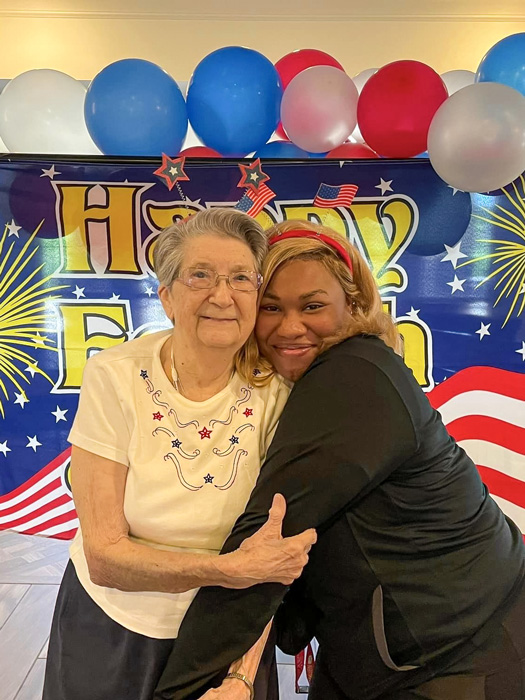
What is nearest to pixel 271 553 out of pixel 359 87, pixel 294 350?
pixel 294 350

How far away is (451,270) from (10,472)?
2195 mm

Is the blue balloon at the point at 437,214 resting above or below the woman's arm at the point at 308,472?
above

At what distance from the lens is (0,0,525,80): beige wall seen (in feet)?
11.9

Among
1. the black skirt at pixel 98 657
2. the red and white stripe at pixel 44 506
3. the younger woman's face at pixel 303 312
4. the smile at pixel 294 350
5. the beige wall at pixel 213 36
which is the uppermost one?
the beige wall at pixel 213 36

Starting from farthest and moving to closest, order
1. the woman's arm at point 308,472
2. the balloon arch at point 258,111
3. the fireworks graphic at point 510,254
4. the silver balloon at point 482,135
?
1. the fireworks graphic at point 510,254
2. the balloon arch at point 258,111
3. the silver balloon at point 482,135
4. the woman's arm at point 308,472

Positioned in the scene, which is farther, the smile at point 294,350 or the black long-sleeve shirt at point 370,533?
the smile at point 294,350

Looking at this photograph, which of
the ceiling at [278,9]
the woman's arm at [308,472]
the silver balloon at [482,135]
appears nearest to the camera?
the woman's arm at [308,472]

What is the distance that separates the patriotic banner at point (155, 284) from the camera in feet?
7.66

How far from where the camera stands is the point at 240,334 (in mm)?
1183

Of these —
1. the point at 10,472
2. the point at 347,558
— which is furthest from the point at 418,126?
the point at 10,472

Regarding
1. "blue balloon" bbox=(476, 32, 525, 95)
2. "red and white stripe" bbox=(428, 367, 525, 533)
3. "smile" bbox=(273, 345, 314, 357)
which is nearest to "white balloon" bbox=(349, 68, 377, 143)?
"blue balloon" bbox=(476, 32, 525, 95)

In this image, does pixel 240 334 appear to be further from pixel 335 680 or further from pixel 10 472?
pixel 10 472

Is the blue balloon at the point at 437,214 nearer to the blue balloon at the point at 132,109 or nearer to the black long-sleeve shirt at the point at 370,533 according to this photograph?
the blue balloon at the point at 132,109

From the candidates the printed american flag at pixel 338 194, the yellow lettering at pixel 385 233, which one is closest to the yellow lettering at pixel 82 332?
the printed american flag at pixel 338 194
